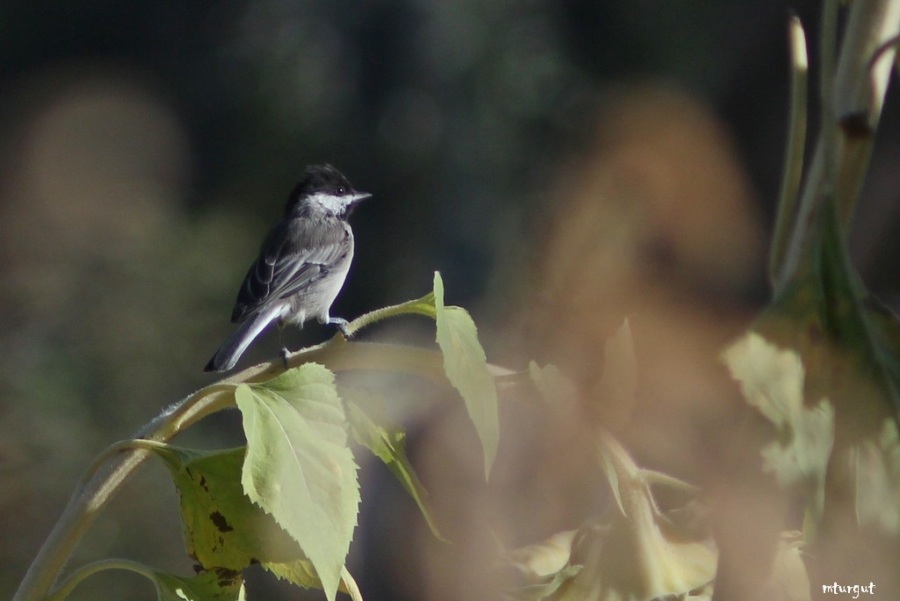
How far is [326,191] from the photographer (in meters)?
2.90

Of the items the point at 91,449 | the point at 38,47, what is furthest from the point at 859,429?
the point at 38,47

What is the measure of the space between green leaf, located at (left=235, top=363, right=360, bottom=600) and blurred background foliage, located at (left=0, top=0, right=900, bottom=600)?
174 cm

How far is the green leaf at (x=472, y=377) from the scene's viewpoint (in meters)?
0.51

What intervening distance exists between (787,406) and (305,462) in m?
0.22

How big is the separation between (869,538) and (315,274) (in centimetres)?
216

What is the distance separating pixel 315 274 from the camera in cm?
256

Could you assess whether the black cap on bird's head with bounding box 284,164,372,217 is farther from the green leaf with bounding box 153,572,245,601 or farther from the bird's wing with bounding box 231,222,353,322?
the green leaf with bounding box 153,572,245,601

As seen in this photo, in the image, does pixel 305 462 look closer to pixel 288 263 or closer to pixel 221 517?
pixel 221 517

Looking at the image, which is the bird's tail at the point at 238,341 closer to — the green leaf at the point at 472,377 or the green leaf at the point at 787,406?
the green leaf at the point at 472,377

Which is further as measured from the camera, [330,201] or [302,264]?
[330,201]

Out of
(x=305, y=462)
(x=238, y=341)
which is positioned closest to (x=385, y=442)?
(x=305, y=462)

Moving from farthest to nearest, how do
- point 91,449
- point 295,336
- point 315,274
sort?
point 295,336, point 91,449, point 315,274

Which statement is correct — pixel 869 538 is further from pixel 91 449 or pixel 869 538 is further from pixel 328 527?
pixel 91 449

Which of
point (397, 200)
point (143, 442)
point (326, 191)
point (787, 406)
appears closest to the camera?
point (787, 406)
